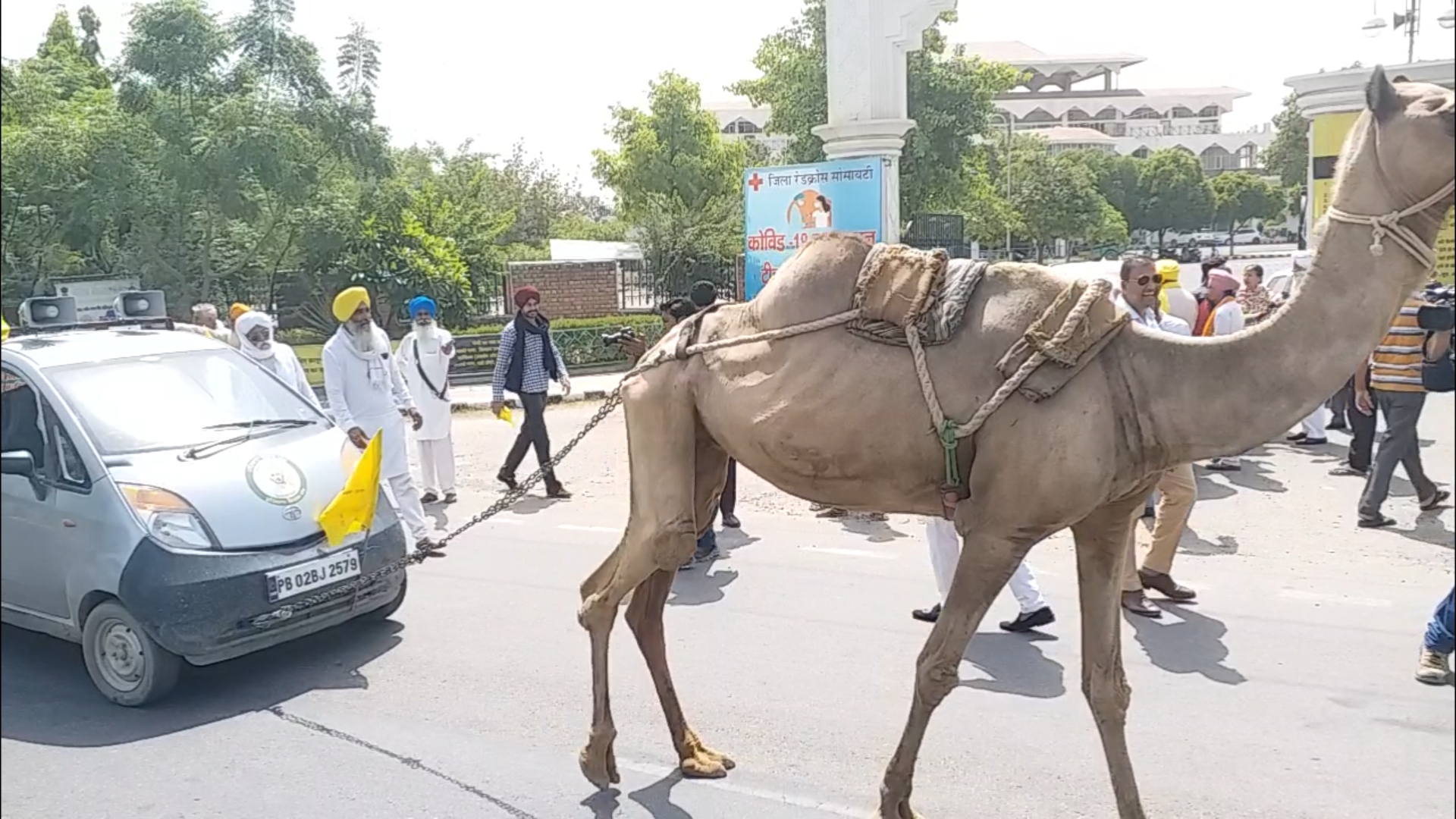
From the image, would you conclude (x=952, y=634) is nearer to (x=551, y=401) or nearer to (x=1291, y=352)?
(x=1291, y=352)

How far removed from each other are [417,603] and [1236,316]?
24.0 feet

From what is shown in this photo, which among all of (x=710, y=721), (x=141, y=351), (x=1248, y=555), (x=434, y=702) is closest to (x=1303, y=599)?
(x=1248, y=555)

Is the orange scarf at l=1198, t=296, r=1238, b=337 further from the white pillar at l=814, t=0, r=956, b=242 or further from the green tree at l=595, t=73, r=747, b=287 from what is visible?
the green tree at l=595, t=73, r=747, b=287

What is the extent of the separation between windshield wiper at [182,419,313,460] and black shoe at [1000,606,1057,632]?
160 inches

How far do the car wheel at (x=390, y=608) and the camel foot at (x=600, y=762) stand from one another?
97.8 inches

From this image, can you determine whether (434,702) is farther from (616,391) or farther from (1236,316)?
(1236,316)

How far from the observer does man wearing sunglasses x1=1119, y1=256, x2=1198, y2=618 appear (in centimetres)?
657

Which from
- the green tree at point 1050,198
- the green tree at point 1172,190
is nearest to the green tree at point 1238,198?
the green tree at point 1172,190

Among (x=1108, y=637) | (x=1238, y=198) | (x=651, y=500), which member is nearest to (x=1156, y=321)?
(x=1108, y=637)

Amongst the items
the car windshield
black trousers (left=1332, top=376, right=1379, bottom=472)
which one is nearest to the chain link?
the car windshield

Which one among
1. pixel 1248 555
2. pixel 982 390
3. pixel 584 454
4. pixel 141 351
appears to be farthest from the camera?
pixel 584 454

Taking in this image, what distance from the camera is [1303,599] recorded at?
22.2 ft

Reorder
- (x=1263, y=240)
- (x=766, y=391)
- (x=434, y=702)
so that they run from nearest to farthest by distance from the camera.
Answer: (x=766, y=391) → (x=434, y=702) → (x=1263, y=240)

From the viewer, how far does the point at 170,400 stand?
6188 mm
